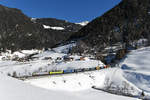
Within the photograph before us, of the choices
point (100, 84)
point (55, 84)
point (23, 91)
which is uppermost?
point (23, 91)

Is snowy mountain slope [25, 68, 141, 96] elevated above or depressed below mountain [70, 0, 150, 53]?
below

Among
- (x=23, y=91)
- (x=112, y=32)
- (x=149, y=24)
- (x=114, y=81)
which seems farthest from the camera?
(x=112, y=32)

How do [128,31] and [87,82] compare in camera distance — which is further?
[128,31]

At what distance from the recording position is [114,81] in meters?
49.2

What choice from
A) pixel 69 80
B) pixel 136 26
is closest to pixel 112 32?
pixel 136 26

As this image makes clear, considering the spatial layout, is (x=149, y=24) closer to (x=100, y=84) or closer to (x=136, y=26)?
(x=136, y=26)

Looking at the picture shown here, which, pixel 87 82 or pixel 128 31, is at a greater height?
pixel 128 31

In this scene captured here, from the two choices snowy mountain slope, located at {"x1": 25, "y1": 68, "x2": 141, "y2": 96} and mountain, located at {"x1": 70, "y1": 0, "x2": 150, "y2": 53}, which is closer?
snowy mountain slope, located at {"x1": 25, "y1": 68, "x2": 141, "y2": 96}

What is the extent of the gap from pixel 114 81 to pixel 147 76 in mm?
12464

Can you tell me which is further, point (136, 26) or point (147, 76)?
point (136, 26)

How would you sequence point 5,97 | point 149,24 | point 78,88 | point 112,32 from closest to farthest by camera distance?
point 5,97
point 78,88
point 149,24
point 112,32

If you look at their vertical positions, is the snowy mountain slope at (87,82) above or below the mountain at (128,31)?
below

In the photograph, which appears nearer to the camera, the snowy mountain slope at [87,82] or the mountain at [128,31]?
the snowy mountain slope at [87,82]

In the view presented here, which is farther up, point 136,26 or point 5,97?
point 136,26
